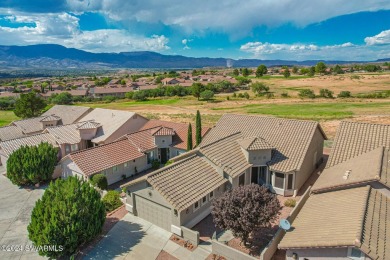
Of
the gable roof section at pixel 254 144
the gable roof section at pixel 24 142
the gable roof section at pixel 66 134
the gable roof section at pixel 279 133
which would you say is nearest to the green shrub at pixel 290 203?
the gable roof section at pixel 279 133

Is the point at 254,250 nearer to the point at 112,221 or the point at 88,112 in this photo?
the point at 112,221

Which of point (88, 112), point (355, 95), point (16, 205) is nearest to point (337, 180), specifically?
point (16, 205)

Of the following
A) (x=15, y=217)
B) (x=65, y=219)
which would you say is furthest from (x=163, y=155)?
(x=65, y=219)

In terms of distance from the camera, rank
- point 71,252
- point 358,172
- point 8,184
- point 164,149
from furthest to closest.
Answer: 1. point 164,149
2. point 8,184
3. point 358,172
4. point 71,252

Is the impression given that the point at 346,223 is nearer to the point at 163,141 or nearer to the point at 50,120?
the point at 163,141

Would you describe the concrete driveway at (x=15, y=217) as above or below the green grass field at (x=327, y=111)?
below

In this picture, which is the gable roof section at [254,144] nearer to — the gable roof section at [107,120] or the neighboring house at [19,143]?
the gable roof section at [107,120]

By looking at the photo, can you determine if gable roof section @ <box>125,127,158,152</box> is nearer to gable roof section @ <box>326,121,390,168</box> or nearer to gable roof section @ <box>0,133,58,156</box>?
gable roof section @ <box>0,133,58,156</box>
